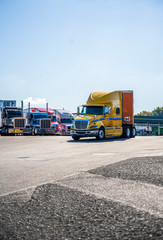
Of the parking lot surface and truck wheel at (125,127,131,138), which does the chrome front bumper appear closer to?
truck wheel at (125,127,131,138)

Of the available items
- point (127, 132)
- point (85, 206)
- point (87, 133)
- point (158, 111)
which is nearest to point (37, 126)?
point (127, 132)

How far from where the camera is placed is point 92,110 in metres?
21.3

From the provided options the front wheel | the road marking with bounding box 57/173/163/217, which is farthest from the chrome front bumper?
the road marking with bounding box 57/173/163/217

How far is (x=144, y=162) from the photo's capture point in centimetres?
813

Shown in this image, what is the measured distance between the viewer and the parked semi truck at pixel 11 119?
98.3ft

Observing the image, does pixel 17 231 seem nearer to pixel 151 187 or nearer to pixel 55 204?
pixel 55 204

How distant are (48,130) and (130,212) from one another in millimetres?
26891

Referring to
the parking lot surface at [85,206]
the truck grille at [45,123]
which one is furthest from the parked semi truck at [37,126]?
the parking lot surface at [85,206]

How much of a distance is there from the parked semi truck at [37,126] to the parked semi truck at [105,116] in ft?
29.5

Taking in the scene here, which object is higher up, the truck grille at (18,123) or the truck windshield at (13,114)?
the truck windshield at (13,114)

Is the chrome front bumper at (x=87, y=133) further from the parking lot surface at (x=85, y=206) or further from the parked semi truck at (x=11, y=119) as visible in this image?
the parking lot surface at (x=85, y=206)

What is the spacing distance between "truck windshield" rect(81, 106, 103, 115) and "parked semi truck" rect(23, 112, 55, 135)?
9459 mm

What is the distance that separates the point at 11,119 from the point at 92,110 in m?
12.3

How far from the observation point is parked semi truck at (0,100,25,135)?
98.3ft
